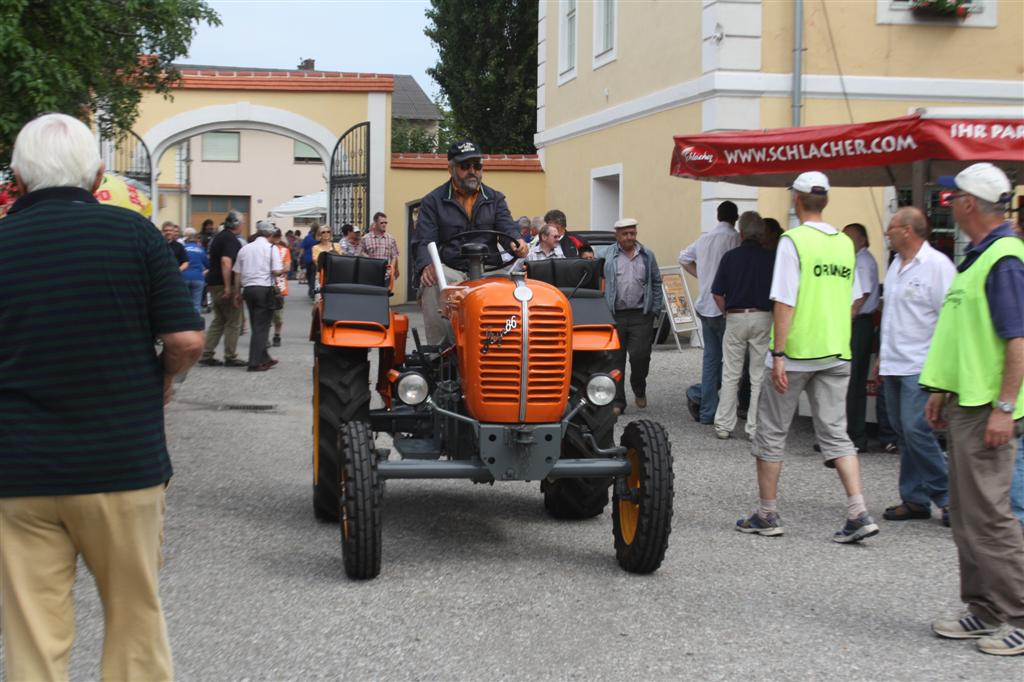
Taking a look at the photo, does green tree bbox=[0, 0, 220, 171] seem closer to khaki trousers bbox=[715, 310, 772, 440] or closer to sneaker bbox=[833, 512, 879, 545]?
khaki trousers bbox=[715, 310, 772, 440]

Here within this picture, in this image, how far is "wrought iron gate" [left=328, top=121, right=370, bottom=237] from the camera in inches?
960

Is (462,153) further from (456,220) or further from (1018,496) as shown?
(1018,496)

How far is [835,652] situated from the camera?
5.00m

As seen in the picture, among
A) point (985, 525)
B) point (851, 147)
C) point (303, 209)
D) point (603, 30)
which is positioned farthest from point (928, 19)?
point (303, 209)

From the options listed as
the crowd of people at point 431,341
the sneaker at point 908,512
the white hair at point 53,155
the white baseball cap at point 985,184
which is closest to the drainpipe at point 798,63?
the crowd of people at point 431,341

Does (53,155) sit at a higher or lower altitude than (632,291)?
higher

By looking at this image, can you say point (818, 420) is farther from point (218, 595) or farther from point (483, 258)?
point (218, 595)

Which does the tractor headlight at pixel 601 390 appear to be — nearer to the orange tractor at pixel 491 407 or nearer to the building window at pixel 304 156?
the orange tractor at pixel 491 407

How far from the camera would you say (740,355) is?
34.0 ft

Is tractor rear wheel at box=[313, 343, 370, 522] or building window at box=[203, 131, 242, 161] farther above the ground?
building window at box=[203, 131, 242, 161]

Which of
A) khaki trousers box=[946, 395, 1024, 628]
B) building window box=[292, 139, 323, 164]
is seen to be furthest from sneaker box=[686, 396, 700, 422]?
building window box=[292, 139, 323, 164]

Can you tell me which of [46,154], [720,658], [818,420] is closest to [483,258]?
[818,420]

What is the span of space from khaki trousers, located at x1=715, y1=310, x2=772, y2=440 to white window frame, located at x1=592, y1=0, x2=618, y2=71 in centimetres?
1099

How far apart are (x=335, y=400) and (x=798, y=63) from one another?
11.2 meters
